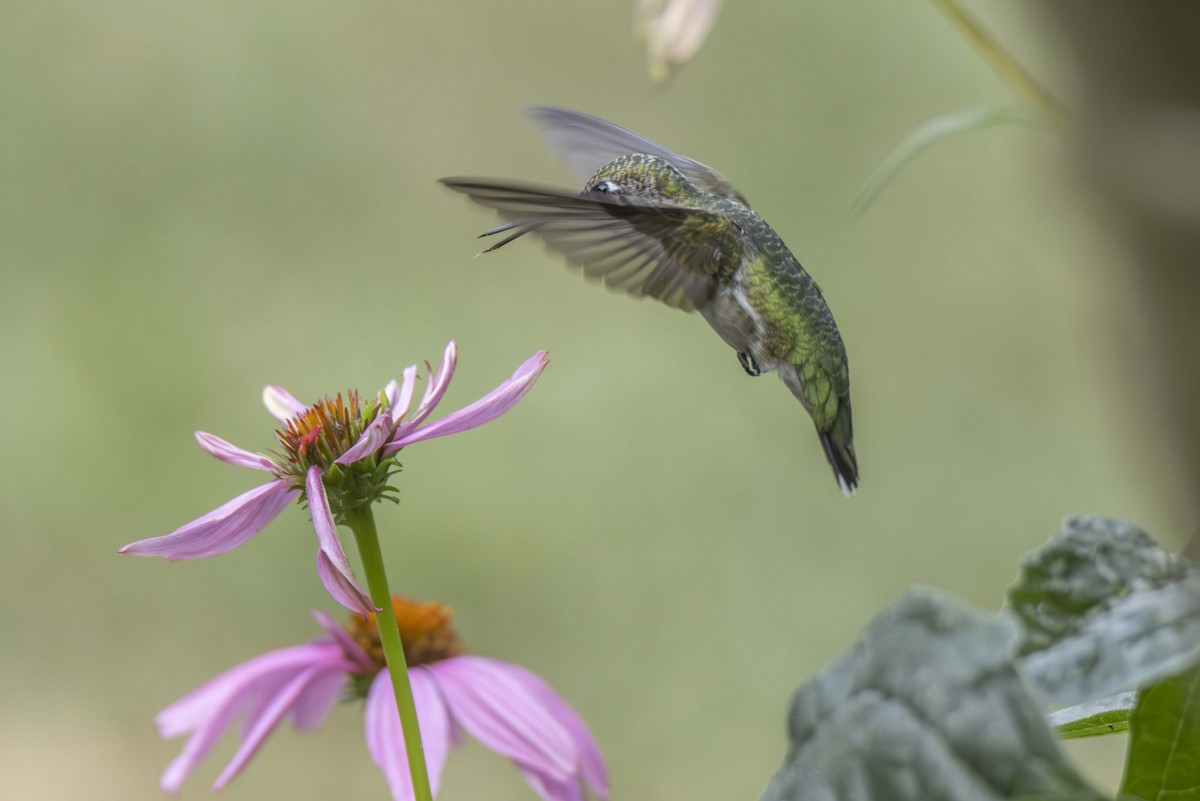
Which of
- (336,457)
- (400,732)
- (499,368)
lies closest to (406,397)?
(336,457)

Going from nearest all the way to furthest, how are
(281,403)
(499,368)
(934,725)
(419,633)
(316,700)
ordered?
(934,725), (281,403), (316,700), (419,633), (499,368)

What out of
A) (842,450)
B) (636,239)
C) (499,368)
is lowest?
(842,450)

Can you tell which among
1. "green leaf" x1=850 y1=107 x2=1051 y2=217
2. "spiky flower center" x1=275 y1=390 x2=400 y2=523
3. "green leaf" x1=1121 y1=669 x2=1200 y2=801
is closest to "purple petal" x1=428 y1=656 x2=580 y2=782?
"spiky flower center" x1=275 y1=390 x2=400 y2=523

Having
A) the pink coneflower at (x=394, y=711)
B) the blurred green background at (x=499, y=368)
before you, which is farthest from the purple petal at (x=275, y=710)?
the blurred green background at (x=499, y=368)

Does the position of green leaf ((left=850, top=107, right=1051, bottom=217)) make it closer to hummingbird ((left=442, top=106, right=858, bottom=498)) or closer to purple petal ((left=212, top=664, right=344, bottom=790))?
hummingbird ((left=442, top=106, right=858, bottom=498))

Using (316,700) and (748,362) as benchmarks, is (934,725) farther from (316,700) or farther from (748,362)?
(316,700)

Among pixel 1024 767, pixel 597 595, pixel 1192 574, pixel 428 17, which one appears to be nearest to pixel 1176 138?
pixel 1192 574
